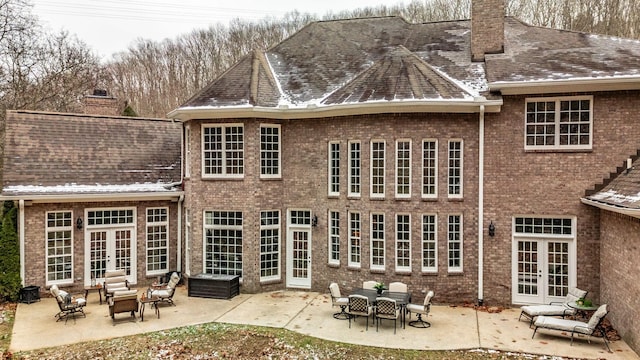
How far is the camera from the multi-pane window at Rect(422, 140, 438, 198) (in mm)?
12320

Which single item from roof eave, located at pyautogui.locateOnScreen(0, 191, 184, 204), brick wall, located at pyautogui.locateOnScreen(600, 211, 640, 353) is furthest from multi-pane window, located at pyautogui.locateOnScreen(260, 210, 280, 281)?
brick wall, located at pyautogui.locateOnScreen(600, 211, 640, 353)

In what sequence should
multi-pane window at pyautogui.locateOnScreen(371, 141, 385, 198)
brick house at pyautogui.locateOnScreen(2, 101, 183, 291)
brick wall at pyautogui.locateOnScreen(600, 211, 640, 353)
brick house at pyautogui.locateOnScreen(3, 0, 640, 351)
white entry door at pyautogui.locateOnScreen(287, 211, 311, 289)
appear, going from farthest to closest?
white entry door at pyautogui.locateOnScreen(287, 211, 311, 289)
brick house at pyautogui.locateOnScreen(2, 101, 183, 291)
multi-pane window at pyautogui.locateOnScreen(371, 141, 385, 198)
brick house at pyautogui.locateOnScreen(3, 0, 640, 351)
brick wall at pyautogui.locateOnScreen(600, 211, 640, 353)

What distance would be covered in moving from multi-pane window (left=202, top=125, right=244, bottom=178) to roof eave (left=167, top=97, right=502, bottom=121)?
499mm

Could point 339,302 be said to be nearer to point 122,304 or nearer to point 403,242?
point 403,242

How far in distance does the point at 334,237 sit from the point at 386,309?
3770 millimetres

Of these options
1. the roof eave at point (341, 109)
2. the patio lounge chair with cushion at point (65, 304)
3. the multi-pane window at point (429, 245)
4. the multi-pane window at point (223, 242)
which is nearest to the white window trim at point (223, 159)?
the roof eave at point (341, 109)

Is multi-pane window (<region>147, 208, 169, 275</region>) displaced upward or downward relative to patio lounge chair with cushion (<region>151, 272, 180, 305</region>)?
upward

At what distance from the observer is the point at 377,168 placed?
500 inches

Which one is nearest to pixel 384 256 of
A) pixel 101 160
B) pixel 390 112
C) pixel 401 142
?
pixel 401 142

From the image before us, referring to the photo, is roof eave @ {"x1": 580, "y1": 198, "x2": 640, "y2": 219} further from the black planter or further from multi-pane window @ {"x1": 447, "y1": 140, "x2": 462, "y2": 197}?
the black planter

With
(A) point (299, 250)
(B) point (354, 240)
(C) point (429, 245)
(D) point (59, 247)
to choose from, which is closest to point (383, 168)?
(B) point (354, 240)

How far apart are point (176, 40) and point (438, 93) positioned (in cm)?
3231

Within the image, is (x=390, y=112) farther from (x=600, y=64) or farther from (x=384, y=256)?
(x=600, y=64)

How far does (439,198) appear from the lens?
40.2ft
